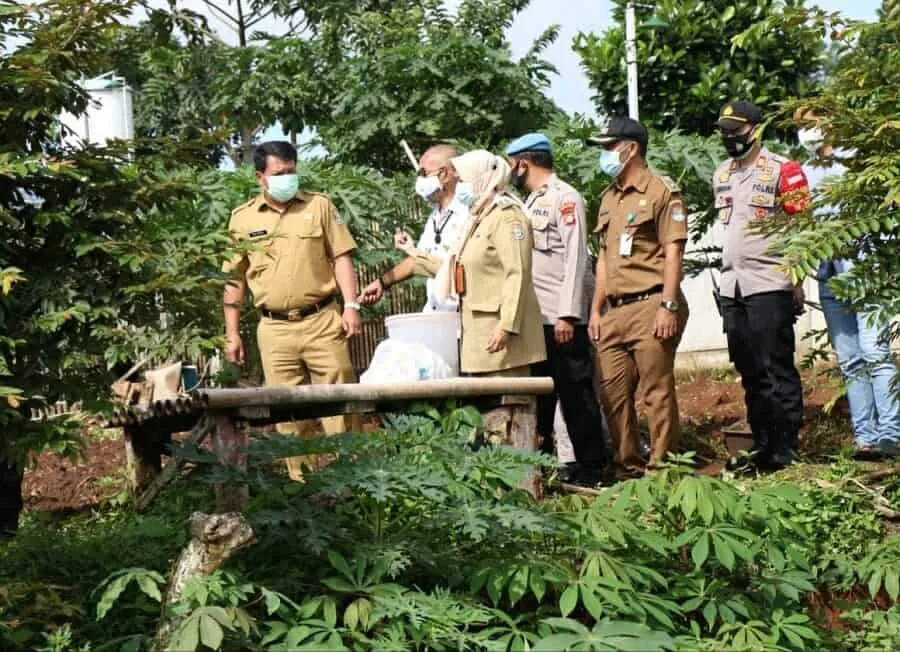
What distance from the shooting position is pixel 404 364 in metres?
5.20

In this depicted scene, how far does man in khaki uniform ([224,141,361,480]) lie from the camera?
19.1ft

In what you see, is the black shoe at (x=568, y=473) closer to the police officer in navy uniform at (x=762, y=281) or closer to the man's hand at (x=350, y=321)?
the police officer in navy uniform at (x=762, y=281)

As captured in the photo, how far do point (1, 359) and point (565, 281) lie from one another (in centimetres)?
315

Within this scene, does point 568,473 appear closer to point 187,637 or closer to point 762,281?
point 762,281

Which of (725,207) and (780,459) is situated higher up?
(725,207)

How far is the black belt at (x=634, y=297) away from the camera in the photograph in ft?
19.1

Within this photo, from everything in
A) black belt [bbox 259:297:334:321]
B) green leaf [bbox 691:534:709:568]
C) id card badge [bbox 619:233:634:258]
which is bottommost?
green leaf [bbox 691:534:709:568]

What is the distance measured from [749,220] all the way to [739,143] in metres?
0.37

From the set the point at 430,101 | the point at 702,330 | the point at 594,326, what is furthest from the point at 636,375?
the point at 702,330

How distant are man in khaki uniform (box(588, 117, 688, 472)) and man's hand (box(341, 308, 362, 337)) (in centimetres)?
110

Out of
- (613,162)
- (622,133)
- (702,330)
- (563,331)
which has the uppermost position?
(622,133)

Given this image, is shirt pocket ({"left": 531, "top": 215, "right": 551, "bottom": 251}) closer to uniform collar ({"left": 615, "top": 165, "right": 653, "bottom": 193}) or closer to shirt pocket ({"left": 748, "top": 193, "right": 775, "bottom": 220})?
uniform collar ({"left": 615, "top": 165, "right": 653, "bottom": 193})

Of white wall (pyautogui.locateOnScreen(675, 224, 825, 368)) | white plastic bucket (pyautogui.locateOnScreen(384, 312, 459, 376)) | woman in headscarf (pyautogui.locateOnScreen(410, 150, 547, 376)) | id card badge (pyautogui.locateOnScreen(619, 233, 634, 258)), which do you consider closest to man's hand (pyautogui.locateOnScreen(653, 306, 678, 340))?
id card badge (pyautogui.locateOnScreen(619, 233, 634, 258))

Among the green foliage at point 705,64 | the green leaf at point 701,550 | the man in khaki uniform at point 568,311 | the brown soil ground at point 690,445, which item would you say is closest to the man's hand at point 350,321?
the man in khaki uniform at point 568,311
